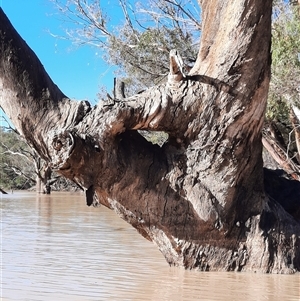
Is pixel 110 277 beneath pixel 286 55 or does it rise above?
beneath

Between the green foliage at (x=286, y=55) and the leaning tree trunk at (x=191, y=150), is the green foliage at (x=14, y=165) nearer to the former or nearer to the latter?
the green foliage at (x=286, y=55)

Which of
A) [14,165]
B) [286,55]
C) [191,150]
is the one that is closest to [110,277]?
[191,150]

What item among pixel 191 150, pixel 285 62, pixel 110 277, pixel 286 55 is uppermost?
pixel 286 55

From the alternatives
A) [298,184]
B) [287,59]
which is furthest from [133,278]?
[287,59]

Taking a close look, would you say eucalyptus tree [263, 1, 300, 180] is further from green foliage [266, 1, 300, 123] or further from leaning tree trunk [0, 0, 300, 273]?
leaning tree trunk [0, 0, 300, 273]

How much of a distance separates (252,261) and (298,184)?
1403 mm

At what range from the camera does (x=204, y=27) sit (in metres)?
5.66

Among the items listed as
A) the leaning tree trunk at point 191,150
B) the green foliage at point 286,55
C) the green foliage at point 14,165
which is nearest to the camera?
the leaning tree trunk at point 191,150

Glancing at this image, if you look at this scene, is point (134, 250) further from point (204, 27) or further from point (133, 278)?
point (204, 27)

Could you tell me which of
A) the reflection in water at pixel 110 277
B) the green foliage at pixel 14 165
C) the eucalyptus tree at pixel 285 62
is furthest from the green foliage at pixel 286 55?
the green foliage at pixel 14 165

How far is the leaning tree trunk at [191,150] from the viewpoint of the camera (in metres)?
4.87

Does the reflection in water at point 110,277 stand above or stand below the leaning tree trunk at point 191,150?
below

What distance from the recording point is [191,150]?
5.06m

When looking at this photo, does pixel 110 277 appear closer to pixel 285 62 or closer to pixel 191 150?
pixel 191 150
